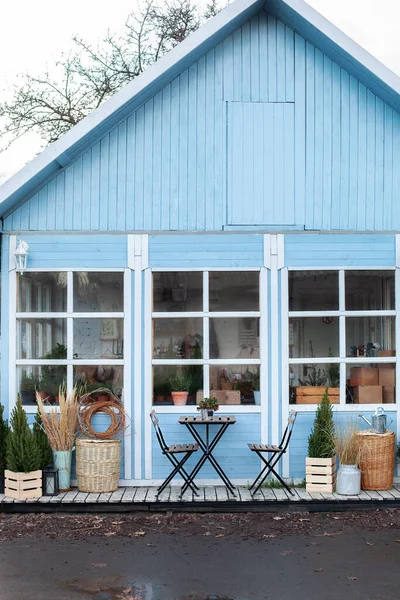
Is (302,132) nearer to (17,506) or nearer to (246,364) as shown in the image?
(246,364)

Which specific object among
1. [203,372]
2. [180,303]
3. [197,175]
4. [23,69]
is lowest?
[203,372]

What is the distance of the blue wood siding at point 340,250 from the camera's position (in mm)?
10180

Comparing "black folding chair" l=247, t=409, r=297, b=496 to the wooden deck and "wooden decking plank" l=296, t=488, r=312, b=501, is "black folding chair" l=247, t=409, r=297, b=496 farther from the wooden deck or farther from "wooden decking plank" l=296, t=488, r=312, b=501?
the wooden deck

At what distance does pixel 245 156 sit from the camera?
10258 millimetres

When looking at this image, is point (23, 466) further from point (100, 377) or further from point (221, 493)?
point (221, 493)

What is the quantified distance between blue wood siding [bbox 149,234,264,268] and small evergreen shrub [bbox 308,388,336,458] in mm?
1767

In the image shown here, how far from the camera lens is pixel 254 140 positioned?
10273 mm

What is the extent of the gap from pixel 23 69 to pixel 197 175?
1137cm

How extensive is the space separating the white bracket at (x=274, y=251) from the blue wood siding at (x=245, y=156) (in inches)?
6.9

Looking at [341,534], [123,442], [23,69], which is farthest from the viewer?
[23,69]

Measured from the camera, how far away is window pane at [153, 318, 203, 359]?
33.3 feet

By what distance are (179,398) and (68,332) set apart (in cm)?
143

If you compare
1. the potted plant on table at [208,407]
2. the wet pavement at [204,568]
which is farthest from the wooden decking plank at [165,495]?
the wet pavement at [204,568]

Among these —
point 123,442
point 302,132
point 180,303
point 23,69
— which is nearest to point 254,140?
point 302,132
